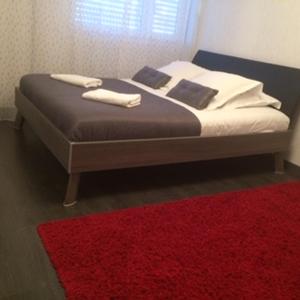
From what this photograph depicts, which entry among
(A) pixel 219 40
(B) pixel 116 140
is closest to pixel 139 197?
(B) pixel 116 140

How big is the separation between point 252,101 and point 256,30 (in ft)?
3.34

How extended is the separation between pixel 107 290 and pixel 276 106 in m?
2.34

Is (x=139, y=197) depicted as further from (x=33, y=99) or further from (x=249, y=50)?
(x=249, y=50)

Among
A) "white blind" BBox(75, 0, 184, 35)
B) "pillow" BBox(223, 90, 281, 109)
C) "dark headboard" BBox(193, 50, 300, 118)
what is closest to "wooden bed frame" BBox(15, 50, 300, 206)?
"dark headboard" BBox(193, 50, 300, 118)

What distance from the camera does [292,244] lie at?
202 centimetres

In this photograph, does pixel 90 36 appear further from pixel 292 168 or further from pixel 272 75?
pixel 292 168

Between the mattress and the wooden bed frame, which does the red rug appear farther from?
the mattress

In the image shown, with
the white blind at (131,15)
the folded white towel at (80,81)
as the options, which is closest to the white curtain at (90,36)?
the white blind at (131,15)

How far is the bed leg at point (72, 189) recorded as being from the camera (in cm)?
211

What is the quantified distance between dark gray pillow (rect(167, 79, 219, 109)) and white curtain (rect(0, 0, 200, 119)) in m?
1.10

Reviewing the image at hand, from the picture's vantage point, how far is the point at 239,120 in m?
2.72

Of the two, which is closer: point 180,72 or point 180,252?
point 180,252

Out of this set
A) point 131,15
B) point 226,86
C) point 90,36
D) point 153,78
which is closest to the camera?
point 226,86

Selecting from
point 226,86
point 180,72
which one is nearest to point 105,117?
point 226,86
